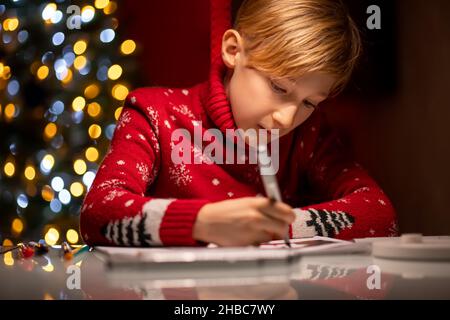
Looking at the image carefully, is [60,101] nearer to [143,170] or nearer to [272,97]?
[143,170]

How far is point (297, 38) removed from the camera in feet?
4.26

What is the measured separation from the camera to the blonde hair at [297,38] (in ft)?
4.18

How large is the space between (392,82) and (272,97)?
0.65 meters

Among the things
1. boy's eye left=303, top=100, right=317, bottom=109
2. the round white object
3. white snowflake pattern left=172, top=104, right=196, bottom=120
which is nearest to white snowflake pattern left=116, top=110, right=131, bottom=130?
white snowflake pattern left=172, top=104, right=196, bottom=120

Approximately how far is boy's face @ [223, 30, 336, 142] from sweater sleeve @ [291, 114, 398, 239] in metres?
0.18

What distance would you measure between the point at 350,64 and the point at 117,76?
1.81ft

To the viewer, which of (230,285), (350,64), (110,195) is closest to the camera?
(230,285)

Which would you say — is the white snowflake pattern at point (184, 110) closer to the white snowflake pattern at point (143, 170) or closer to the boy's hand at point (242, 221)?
the white snowflake pattern at point (143, 170)

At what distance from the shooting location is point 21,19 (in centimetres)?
161

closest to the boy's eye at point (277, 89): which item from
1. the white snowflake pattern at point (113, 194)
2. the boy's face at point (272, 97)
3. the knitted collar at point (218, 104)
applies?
the boy's face at point (272, 97)

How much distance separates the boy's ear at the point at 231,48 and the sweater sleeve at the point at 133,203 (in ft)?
0.65

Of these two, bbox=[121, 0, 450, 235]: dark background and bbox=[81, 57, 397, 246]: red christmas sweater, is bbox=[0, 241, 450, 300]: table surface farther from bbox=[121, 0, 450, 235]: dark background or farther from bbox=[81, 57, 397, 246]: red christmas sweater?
bbox=[121, 0, 450, 235]: dark background

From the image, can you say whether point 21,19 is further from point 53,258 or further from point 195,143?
point 53,258

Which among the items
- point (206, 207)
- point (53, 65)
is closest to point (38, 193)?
point (53, 65)
